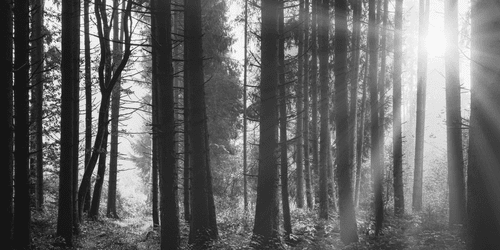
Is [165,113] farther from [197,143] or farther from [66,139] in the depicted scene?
[66,139]

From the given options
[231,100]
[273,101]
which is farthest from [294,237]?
[231,100]

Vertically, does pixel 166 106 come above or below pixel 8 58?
below

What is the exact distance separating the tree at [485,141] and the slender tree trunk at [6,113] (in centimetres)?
741

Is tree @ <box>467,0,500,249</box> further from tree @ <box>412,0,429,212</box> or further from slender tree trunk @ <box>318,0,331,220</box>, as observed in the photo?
tree @ <box>412,0,429,212</box>

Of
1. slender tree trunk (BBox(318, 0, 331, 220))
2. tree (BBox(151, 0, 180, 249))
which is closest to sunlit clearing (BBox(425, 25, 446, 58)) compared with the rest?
slender tree trunk (BBox(318, 0, 331, 220))

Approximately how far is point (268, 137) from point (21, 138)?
18.7 ft

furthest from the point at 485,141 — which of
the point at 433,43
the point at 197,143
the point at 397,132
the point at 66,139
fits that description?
the point at 433,43

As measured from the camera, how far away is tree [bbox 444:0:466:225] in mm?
11977

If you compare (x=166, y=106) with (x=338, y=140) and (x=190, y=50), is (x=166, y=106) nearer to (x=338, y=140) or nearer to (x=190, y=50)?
(x=190, y=50)

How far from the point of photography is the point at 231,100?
19.8 m

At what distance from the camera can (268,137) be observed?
935cm

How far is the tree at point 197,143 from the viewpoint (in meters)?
10.3

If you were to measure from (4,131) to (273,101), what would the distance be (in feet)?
18.1

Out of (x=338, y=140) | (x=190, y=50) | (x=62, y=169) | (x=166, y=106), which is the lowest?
(x=62, y=169)
